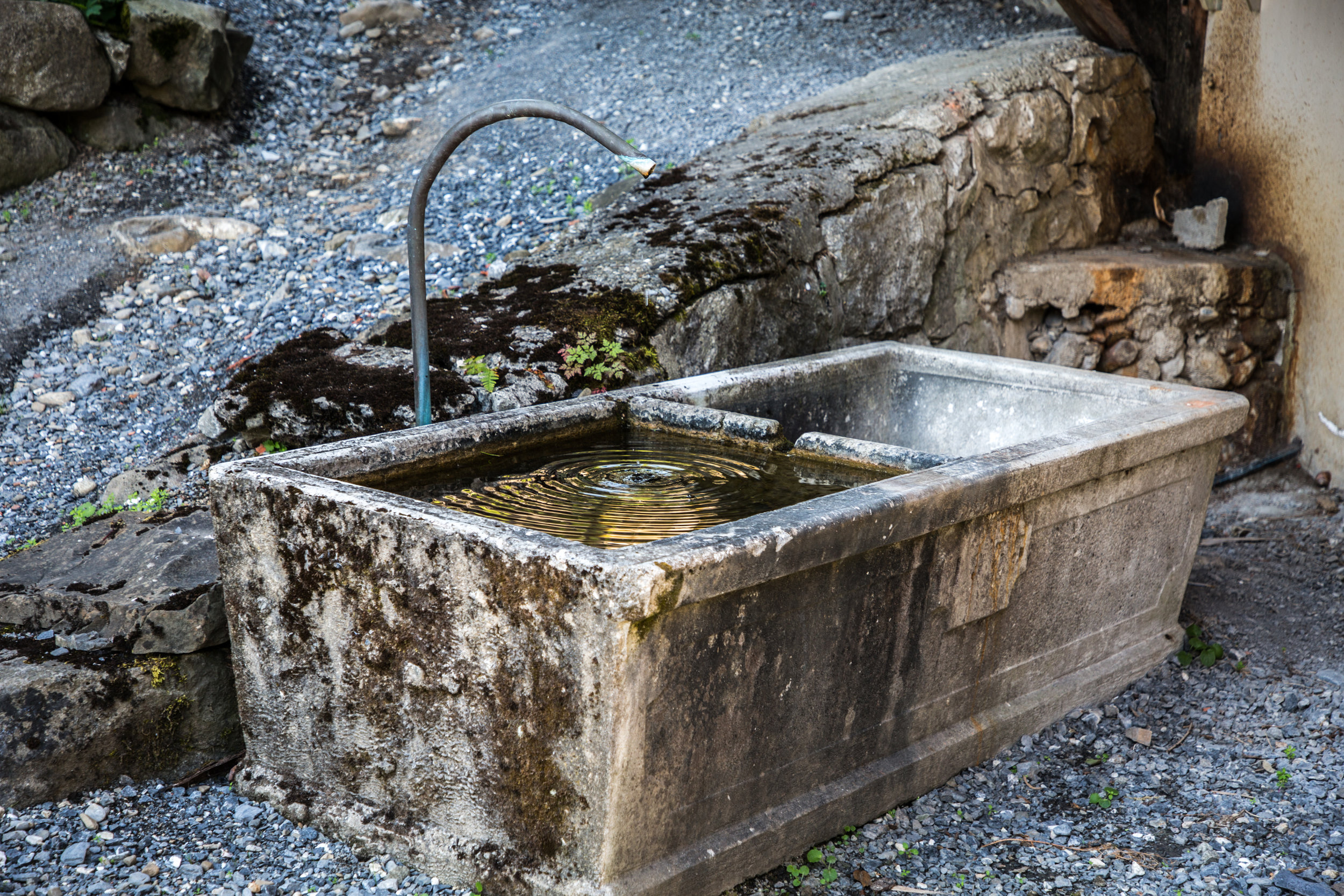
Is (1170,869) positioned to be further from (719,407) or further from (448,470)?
(448,470)

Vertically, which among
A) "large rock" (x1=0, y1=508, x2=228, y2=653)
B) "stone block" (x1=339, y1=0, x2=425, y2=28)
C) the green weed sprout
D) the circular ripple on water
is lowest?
"large rock" (x1=0, y1=508, x2=228, y2=653)

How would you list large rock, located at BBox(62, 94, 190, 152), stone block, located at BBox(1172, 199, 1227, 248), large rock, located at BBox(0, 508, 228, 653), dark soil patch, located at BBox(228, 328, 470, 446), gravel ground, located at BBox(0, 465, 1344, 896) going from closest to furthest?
1. gravel ground, located at BBox(0, 465, 1344, 896)
2. large rock, located at BBox(0, 508, 228, 653)
3. dark soil patch, located at BBox(228, 328, 470, 446)
4. stone block, located at BBox(1172, 199, 1227, 248)
5. large rock, located at BBox(62, 94, 190, 152)

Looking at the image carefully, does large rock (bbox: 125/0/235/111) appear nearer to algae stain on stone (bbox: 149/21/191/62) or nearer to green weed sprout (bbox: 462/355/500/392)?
algae stain on stone (bbox: 149/21/191/62)

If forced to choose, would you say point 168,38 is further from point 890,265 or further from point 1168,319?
point 1168,319

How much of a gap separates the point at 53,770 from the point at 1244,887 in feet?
8.84

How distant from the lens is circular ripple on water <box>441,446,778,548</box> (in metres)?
2.39

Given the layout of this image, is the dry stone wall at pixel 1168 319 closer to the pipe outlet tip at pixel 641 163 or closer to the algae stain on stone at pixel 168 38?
the pipe outlet tip at pixel 641 163

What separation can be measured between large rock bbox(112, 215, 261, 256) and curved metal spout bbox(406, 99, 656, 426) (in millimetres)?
2853

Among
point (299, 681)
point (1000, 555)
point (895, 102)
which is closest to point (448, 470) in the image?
point (299, 681)

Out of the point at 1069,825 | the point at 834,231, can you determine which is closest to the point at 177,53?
the point at 834,231

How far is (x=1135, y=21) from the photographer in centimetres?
570

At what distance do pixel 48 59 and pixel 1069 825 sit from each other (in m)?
5.95

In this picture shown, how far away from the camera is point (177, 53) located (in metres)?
6.26

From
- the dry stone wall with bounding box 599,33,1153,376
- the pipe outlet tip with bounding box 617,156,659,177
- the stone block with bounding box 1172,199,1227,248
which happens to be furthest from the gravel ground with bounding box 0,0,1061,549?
the stone block with bounding box 1172,199,1227,248
